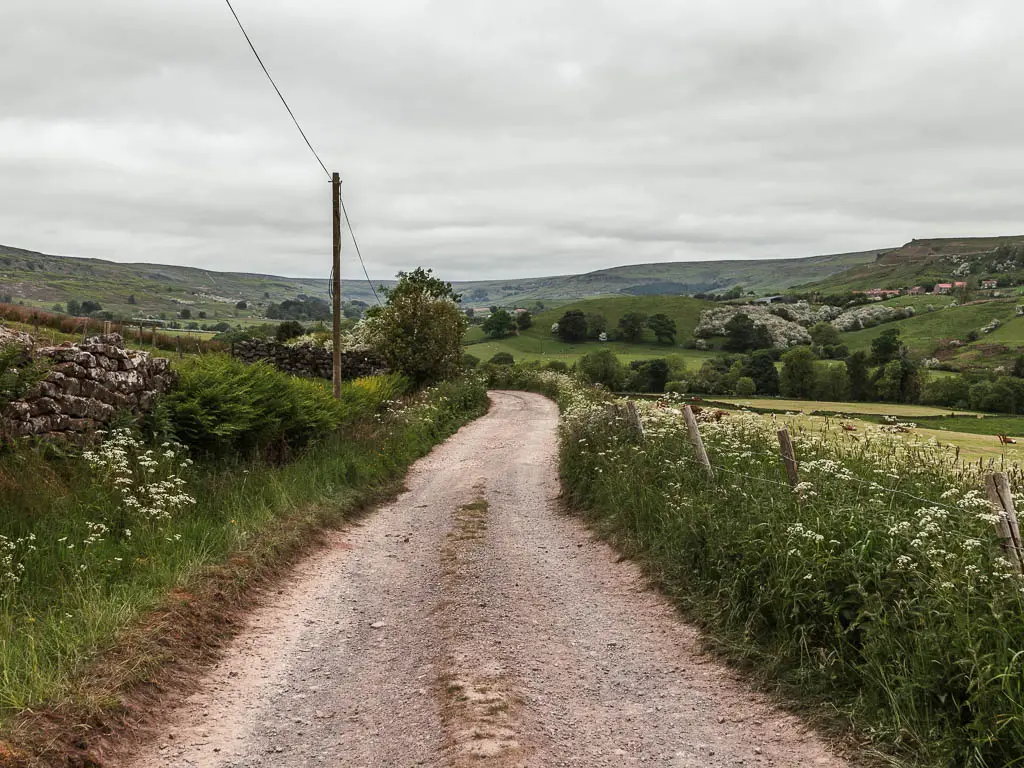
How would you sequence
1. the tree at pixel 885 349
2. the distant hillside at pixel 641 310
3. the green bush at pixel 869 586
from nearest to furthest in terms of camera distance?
1. the green bush at pixel 869 586
2. the tree at pixel 885 349
3. the distant hillside at pixel 641 310

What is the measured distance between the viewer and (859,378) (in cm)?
8306

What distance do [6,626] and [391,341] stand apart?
104 ft

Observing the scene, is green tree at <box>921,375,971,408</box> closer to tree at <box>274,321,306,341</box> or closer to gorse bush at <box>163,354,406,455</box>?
tree at <box>274,321,306,341</box>

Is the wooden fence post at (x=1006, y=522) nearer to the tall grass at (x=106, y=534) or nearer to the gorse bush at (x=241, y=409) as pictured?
the tall grass at (x=106, y=534)

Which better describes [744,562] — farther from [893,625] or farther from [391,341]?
[391,341]

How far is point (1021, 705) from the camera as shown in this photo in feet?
12.9

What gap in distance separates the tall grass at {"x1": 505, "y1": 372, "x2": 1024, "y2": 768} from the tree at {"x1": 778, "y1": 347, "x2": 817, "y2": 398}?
8231 cm

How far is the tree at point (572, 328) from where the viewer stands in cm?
14050

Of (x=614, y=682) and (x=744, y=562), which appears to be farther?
(x=744, y=562)

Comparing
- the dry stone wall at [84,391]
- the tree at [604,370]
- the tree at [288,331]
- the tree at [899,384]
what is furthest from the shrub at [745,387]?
the dry stone wall at [84,391]

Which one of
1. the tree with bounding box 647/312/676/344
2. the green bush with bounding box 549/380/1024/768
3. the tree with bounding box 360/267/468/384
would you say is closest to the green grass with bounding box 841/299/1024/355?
the tree with bounding box 647/312/676/344

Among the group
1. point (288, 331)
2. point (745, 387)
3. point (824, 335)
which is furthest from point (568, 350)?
point (288, 331)

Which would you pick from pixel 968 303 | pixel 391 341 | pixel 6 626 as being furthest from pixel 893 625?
pixel 968 303

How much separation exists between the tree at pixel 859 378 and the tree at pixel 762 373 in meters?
8.85
